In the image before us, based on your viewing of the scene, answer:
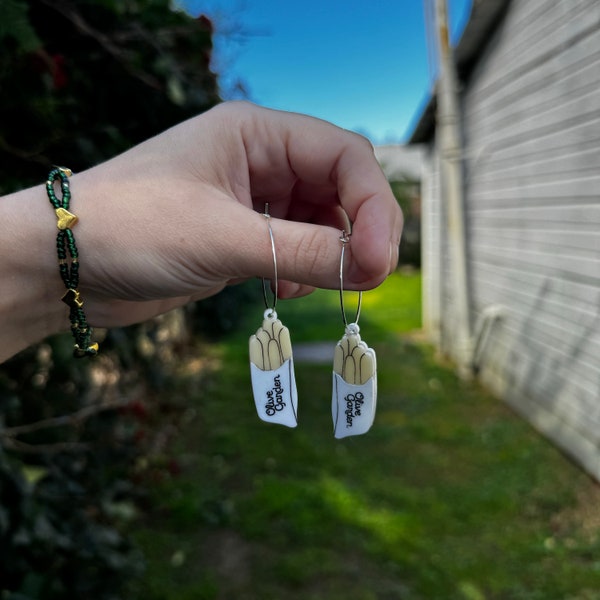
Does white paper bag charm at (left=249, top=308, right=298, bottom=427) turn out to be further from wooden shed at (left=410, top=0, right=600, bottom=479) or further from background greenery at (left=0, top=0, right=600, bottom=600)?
wooden shed at (left=410, top=0, right=600, bottom=479)

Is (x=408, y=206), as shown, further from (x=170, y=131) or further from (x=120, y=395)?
(x=170, y=131)

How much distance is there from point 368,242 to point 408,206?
11306 mm

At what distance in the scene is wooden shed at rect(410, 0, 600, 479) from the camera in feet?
10.3

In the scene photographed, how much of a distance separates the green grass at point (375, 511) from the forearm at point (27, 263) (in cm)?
A: 175

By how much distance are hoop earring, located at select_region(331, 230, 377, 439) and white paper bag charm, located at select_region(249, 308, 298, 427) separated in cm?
7

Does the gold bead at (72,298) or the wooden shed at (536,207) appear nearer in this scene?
the gold bead at (72,298)

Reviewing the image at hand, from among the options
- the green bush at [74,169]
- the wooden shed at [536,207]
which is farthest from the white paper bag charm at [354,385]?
the wooden shed at [536,207]

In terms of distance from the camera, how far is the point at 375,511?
293cm

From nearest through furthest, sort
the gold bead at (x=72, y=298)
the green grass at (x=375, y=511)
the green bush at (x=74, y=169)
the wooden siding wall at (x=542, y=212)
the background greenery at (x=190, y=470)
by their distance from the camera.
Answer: the gold bead at (x=72, y=298) < the green bush at (x=74, y=169) < the background greenery at (x=190, y=470) < the green grass at (x=375, y=511) < the wooden siding wall at (x=542, y=212)

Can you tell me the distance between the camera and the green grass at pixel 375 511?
2439mm

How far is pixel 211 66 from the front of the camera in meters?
2.52

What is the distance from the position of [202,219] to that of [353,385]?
1.20 ft

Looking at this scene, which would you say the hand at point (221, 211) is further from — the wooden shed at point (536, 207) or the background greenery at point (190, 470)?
the wooden shed at point (536, 207)

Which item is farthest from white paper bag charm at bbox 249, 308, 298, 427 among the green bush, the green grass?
the green grass
